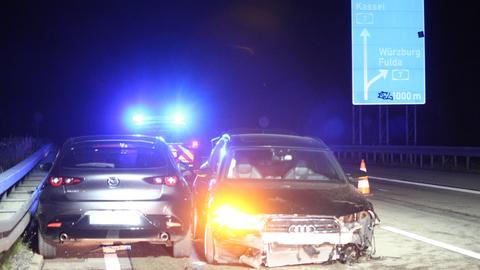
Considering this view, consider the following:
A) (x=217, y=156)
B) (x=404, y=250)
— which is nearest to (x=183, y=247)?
(x=217, y=156)

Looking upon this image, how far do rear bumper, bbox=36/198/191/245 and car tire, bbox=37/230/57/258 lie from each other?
152 millimetres

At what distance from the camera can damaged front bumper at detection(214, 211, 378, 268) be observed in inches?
247

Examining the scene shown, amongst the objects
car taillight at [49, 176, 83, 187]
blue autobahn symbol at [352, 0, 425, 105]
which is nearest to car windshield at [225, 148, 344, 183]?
car taillight at [49, 176, 83, 187]

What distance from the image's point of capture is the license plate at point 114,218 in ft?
22.7

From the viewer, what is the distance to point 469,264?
22.8ft

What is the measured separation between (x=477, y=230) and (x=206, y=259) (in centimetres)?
459

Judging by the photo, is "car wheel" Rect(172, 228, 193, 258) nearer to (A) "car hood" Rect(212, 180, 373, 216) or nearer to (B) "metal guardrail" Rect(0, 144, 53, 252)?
→ (A) "car hood" Rect(212, 180, 373, 216)

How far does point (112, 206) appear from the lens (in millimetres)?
6969

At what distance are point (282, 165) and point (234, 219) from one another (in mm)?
2116

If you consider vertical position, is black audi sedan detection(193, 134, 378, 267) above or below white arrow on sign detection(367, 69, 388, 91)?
below

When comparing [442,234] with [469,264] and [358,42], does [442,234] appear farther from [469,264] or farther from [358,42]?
[358,42]

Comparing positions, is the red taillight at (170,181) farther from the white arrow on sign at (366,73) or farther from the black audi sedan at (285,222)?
the white arrow on sign at (366,73)

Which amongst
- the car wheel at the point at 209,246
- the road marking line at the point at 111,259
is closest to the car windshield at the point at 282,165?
the car wheel at the point at 209,246

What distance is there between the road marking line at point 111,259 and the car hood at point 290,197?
1.34 metres
